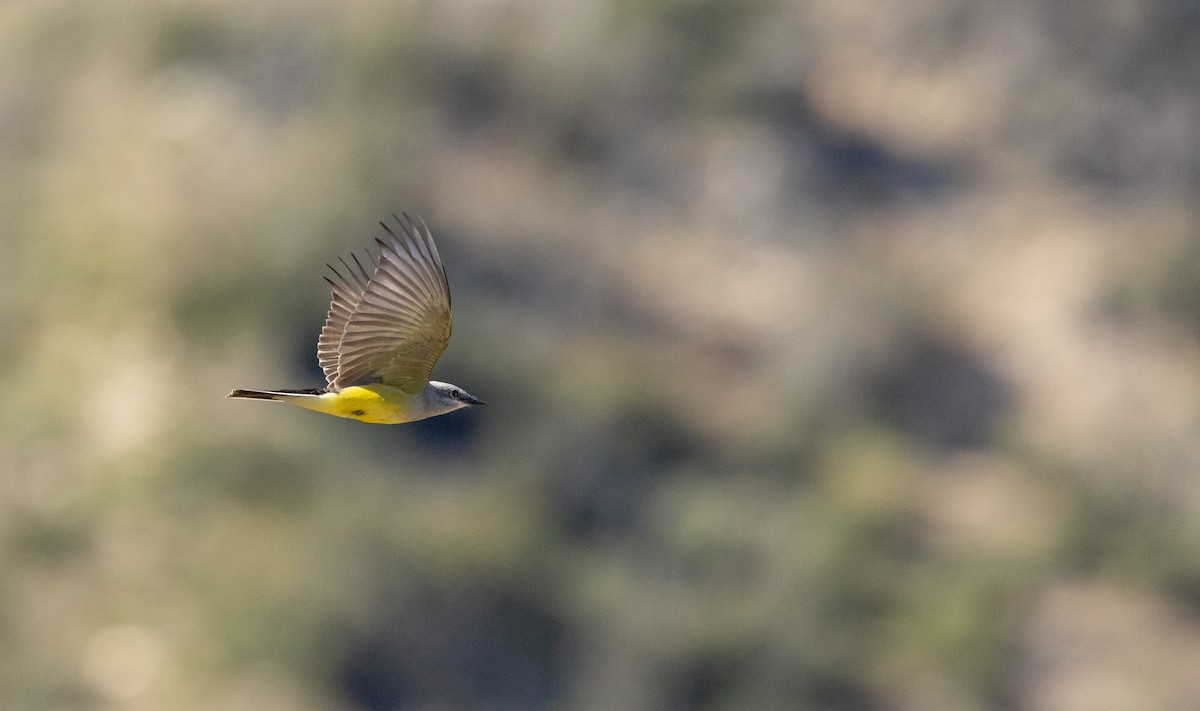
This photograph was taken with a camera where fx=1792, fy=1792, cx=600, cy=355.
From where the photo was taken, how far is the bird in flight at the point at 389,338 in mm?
6863

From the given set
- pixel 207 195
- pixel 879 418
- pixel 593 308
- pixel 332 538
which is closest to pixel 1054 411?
pixel 879 418

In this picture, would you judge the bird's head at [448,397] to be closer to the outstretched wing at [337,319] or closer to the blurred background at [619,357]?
the outstretched wing at [337,319]

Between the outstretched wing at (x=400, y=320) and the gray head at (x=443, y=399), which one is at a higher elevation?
the outstretched wing at (x=400, y=320)

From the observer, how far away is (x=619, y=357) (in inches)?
1249

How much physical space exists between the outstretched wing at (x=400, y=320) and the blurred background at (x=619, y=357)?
55.5ft

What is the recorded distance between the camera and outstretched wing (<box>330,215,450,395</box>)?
6844mm

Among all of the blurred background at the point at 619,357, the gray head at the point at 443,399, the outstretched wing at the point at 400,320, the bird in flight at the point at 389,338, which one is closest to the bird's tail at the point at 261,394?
the bird in flight at the point at 389,338

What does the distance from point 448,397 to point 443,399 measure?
0.05 meters

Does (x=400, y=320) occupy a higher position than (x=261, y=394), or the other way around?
(x=400, y=320)

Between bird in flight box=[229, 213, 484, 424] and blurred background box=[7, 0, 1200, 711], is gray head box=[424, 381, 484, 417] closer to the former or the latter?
bird in flight box=[229, 213, 484, 424]

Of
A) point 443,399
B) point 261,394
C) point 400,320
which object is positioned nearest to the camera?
point 261,394

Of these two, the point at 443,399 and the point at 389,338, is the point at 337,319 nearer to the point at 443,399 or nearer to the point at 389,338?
the point at 389,338

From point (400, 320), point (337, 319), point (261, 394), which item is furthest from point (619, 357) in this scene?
point (261, 394)

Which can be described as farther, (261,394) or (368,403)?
(368,403)
